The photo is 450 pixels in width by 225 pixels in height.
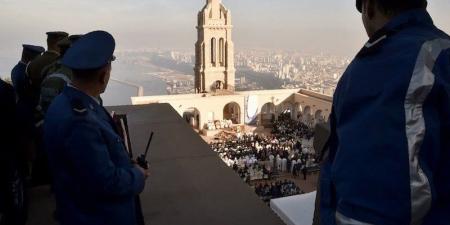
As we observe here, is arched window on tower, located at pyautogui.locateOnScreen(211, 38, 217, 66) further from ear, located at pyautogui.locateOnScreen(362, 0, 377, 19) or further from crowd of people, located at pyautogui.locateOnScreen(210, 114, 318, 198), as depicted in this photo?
ear, located at pyautogui.locateOnScreen(362, 0, 377, 19)

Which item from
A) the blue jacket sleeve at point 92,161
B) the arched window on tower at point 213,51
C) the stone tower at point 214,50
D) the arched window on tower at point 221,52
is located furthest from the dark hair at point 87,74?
the arched window on tower at point 221,52

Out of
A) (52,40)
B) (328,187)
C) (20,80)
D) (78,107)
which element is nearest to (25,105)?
(20,80)

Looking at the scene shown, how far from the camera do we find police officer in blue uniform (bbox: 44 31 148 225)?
1.53 m

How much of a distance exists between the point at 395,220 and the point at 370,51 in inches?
15.3

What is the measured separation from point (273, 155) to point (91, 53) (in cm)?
1905

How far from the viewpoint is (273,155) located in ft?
66.8

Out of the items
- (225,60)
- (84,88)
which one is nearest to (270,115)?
(225,60)

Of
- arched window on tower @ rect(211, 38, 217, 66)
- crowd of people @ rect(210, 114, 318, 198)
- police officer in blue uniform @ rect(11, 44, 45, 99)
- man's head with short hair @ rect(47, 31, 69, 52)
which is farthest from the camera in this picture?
arched window on tower @ rect(211, 38, 217, 66)

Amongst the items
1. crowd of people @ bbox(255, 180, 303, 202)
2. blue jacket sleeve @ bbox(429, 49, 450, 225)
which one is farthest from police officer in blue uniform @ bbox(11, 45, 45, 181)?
crowd of people @ bbox(255, 180, 303, 202)

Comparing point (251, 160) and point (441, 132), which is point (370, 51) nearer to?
point (441, 132)

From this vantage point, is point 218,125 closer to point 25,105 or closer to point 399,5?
point 25,105

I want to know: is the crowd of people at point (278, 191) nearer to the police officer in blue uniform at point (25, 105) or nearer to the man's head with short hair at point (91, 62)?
the police officer in blue uniform at point (25, 105)

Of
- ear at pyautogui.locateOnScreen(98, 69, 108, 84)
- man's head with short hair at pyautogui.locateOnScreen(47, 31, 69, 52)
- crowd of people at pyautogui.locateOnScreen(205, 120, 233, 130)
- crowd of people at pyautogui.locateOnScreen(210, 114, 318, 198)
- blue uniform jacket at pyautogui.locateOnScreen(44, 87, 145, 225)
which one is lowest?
crowd of people at pyautogui.locateOnScreen(205, 120, 233, 130)

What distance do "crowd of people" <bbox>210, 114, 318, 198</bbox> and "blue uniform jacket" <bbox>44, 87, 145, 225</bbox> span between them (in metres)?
12.1
